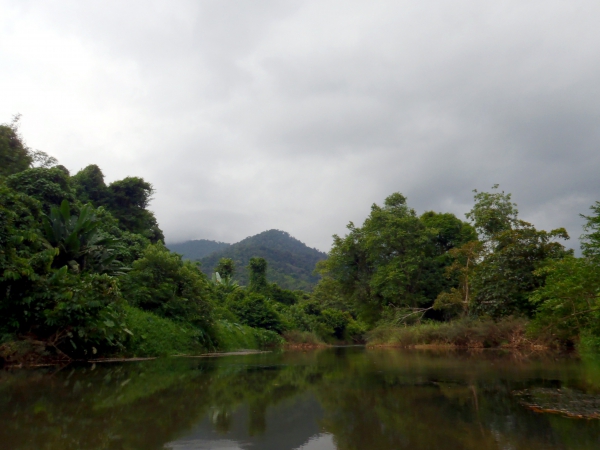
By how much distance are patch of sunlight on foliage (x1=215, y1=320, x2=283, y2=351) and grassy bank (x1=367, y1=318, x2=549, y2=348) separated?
7536 millimetres

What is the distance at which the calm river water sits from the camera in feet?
13.1

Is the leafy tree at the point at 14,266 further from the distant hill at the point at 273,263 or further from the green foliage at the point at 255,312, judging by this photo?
A: the distant hill at the point at 273,263

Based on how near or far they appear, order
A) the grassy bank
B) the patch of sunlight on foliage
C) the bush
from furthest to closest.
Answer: the bush → the patch of sunlight on foliage → the grassy bank

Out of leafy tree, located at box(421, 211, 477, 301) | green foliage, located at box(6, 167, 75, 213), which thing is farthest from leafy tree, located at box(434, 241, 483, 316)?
green foliage, located at box(6, 167, 75, 213)

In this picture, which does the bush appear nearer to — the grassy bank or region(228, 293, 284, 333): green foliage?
region(228, 293, 284, 333): green foliage

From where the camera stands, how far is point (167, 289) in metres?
18.8

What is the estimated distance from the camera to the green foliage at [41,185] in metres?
20.6

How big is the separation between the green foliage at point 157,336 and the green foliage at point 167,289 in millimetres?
622

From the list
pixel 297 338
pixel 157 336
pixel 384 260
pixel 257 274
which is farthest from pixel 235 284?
pixel 157 336

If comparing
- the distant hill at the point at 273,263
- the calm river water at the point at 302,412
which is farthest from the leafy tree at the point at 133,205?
the distant hill at the point at 273,263

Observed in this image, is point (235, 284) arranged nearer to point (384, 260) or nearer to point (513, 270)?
point (384, 260)

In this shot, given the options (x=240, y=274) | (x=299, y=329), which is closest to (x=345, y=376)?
(x=299, y=329)

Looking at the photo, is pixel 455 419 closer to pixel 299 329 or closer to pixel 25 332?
pixel 25 332

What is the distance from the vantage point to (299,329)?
3438cm
